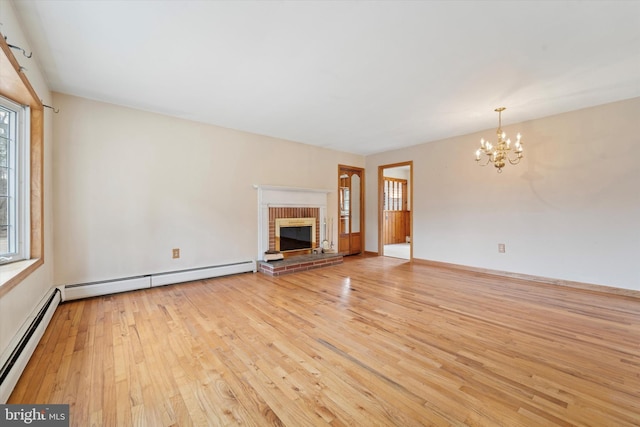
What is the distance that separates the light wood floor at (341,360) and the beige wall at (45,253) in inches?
11.0

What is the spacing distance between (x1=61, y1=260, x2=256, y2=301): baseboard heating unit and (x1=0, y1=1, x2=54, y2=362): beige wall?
28cm

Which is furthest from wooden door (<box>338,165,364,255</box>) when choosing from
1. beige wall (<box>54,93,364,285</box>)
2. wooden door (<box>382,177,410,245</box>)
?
beige wall (<box>54,93,364,285</box>)

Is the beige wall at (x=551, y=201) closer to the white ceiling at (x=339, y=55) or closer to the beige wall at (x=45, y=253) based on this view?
the white ceiling at (x=339, y=55)

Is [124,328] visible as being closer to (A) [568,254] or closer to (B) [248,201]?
(B) [248,201]

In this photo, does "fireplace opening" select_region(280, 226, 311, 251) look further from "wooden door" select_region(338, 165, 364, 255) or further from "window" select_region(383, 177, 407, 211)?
"window" select_region(383, 177, 407, 211)

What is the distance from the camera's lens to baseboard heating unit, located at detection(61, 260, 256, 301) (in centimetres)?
298

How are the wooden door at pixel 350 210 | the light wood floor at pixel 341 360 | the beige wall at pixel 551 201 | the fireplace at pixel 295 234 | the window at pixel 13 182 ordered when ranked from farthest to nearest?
the wooden door at pixel 350 210
the fireplace at pixel 295 234
the beige wall at pixel 551 201
the window at pixel 13 182
the light wood floor at pixel 341 360

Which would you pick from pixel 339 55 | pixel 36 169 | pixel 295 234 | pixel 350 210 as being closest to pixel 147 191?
pixel 36 169

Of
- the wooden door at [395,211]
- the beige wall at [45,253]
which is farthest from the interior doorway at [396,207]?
the beige wall at [45,253]

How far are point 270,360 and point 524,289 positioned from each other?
Result: 3518 mm

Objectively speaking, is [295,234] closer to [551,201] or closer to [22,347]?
[22,347]

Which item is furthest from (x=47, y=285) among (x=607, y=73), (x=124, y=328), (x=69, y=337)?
(x=607, y=73)

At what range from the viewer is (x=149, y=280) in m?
3.41

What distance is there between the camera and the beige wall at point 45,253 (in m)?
1.62
